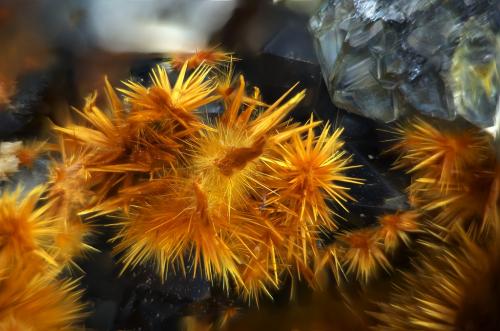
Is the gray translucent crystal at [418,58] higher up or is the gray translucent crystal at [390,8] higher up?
the gray translucent crystal at [390,8]

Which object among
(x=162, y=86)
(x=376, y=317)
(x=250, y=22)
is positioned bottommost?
(x=376, y=317)

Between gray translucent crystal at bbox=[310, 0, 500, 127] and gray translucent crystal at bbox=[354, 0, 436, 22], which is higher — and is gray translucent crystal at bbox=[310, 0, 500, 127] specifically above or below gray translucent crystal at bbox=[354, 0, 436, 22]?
below

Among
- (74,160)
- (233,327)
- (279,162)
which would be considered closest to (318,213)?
(279,162)

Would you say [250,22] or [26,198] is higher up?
[250,22]

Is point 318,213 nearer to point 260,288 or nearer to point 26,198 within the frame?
point 260,288

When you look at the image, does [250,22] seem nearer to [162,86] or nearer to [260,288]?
[162,86]

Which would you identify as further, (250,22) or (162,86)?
(250,22)

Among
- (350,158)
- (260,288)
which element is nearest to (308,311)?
(260,288)
